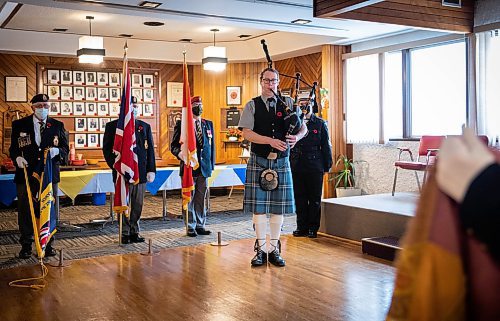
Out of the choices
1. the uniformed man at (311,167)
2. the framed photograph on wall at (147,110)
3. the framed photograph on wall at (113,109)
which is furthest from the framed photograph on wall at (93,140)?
the uniformed man at (311,167)

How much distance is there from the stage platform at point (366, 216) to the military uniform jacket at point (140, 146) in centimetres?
193

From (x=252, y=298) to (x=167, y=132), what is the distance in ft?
25.0

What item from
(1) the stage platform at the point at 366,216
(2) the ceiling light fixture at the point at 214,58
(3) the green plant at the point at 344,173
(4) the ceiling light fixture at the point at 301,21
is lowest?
(1) the stage platform at the point at 366,216

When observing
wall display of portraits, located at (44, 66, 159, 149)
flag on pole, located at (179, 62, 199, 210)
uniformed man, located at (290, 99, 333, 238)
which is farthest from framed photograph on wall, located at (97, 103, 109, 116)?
uniformed man, located at (290, 99, 333, 238)

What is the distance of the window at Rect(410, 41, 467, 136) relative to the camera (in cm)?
747

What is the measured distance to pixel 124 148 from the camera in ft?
18.2

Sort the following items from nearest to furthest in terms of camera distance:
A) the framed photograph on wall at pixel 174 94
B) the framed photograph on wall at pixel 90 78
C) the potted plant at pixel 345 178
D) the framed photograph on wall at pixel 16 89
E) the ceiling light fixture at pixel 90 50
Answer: the ceiling light fixture at pixel 90 50 → the potted plant at pixel 345 178 → the framed photograph on wall at pixel 16 89 → the framed photograph on wall at pixel 90 78 → the framed photograph on wall at pixel 174 94

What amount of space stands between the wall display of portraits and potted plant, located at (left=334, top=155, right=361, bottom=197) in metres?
3.96

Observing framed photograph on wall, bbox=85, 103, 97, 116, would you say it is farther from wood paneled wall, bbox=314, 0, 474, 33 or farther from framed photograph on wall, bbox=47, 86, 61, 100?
wood paneled wall, bbox=314, 0, 474, 33

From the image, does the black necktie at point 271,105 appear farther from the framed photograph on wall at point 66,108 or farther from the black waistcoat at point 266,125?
the framed photograph on wall at point 66,108

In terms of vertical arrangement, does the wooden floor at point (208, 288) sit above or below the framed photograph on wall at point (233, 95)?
below

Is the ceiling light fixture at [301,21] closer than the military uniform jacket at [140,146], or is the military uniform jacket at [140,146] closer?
the military uniform jacket at [140,146]

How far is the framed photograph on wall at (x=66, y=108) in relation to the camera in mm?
10203

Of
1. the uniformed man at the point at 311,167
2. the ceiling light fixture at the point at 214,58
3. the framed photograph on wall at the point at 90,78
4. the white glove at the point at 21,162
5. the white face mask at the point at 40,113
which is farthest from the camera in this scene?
the framed photograph on wall at the point at 90,78
